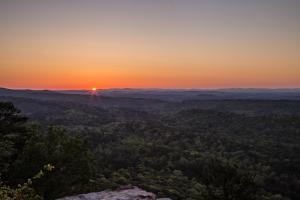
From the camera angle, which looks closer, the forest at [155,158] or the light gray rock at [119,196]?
the light gray rock at [119,196]

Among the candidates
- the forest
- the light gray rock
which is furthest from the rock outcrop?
the forest

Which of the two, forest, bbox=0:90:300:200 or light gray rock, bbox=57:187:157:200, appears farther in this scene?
forest, bbox=0:90:300:200

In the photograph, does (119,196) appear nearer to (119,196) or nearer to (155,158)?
(119,196)

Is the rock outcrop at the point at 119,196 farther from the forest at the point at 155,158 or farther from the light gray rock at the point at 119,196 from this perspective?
the forest at the point at 155,158

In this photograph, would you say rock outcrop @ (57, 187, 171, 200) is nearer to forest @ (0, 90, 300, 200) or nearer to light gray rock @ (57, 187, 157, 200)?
light gray rock @ (57, 187, 157, 200)

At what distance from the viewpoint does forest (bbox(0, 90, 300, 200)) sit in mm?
32500

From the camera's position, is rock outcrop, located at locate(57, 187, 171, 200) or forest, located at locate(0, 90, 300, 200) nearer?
rock outcrop, located at locate(57, 187, 171, 200)

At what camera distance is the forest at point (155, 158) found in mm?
32500

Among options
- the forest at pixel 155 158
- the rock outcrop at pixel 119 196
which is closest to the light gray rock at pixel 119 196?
the rock outcrop at pixel 119 196

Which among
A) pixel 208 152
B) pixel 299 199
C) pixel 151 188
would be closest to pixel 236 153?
pixel 208 152

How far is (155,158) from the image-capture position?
9119 cm

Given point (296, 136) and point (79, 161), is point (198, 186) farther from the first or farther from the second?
point (296, 136)

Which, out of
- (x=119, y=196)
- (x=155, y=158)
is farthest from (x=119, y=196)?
(x=155, y=158)

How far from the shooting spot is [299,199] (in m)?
78.1
